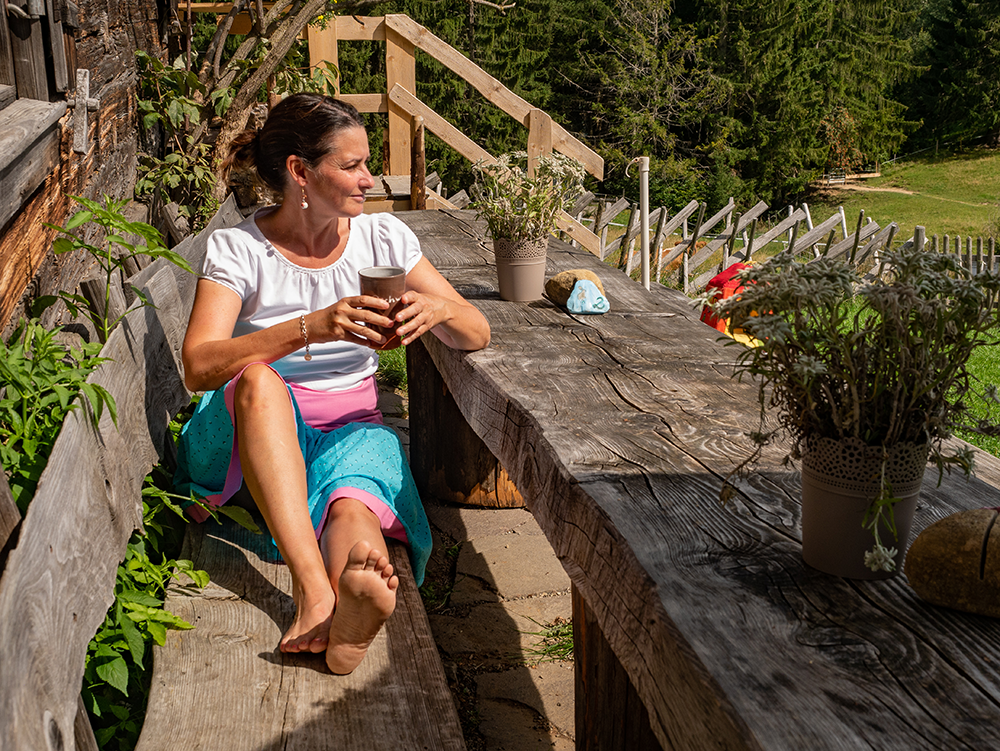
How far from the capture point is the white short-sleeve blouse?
2.45m

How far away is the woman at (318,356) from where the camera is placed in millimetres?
1921

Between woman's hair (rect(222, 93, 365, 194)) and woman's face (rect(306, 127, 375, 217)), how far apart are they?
25 millimetres

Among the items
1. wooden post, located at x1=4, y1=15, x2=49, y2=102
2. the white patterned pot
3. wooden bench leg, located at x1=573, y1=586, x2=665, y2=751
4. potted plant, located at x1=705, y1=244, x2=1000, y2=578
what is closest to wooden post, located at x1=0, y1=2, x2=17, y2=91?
wooden post, located at x1=4, y1=15, x2=49, y2=102

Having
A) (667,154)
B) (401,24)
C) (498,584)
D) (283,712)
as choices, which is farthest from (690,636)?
(667,154)

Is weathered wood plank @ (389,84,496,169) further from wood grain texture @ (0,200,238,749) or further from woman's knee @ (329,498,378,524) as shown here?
woman's knee @ (329,498,378,524)

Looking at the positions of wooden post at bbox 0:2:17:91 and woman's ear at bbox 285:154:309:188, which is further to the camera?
wooden post at bbox 0:2:17:91

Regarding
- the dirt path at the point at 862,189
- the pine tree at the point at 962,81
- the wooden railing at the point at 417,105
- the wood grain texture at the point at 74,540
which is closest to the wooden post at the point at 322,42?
the wooden railing at the point at 417,105

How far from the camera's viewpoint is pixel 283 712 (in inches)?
65.4

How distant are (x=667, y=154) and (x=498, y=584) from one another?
2759cm

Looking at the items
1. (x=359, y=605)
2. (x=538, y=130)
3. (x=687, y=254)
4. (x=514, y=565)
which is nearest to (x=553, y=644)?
(x=514, y=565)

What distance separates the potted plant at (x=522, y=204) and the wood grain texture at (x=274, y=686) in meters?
1.17

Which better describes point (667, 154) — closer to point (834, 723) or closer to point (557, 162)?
point (557, 162)

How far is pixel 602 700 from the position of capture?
72.3 inches

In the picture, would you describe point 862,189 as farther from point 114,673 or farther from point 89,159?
point 114,673
